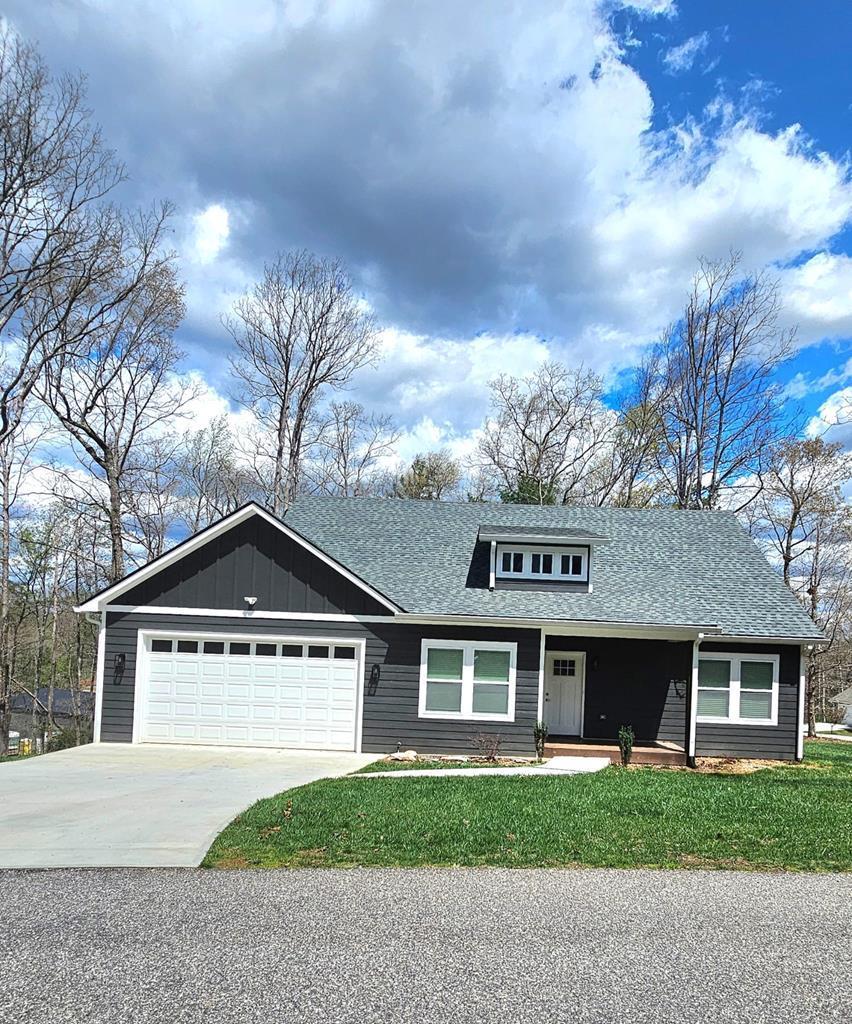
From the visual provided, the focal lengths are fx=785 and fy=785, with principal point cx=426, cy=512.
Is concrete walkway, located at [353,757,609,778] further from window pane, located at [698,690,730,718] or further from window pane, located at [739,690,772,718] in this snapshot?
window pane, located at [739,690,772,718]

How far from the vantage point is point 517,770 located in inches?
498

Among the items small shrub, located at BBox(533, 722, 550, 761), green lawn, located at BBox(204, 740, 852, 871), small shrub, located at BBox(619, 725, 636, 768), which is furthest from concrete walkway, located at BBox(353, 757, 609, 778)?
green lawn, located at BBox(204, 740, 852, 871)

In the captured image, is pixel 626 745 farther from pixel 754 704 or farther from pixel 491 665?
pixel 754 704

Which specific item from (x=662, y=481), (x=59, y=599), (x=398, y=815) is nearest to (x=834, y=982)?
(x=398, y=815)

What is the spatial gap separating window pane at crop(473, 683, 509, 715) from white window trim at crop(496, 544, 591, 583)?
2.55 metres

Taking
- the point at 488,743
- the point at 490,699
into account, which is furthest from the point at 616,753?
the point at 490,699

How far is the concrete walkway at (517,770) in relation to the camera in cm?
1187

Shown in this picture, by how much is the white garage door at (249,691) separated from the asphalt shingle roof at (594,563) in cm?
194

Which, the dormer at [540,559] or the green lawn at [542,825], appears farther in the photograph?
the dormer at [540,559]

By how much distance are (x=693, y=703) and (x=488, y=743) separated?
12.9 ft

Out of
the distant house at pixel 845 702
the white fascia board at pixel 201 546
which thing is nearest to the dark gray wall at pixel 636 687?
the white fascia board at pixel 201 546

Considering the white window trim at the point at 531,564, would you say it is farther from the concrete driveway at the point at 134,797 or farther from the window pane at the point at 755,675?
the concrete driveway at the point at 134,797

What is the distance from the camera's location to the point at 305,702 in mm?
15102

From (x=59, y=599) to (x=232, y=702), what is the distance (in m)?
19.2
